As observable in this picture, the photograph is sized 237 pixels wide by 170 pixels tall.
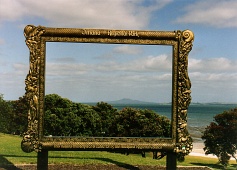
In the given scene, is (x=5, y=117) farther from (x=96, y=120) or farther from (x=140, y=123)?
(x=140, y=123)

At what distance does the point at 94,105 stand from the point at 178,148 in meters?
2.98

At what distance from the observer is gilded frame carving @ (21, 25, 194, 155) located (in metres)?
9.48

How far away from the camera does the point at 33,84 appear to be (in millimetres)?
9469

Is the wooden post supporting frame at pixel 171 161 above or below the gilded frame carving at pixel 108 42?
below

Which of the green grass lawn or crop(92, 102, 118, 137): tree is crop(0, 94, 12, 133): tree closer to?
the green grass lawn

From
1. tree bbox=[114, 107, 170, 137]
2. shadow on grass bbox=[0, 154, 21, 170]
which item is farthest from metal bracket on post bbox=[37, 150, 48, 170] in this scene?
tree bbox=[114, 107, 170, 137]

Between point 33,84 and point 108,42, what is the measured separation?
2.57 metres

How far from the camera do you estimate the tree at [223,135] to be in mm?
13672

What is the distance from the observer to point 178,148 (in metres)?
10.0

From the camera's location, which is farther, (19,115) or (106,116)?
(19,115)

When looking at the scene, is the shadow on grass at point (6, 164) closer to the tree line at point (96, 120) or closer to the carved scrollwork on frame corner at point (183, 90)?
the tree line at point (96, 120)

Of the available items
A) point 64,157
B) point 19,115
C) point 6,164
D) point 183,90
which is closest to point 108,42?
point 183,90

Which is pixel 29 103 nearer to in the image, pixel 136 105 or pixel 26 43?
pixel 26 43

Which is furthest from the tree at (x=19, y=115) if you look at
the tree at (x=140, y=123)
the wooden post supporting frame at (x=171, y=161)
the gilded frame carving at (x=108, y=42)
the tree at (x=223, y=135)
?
the tree at (x=223, y=135)
